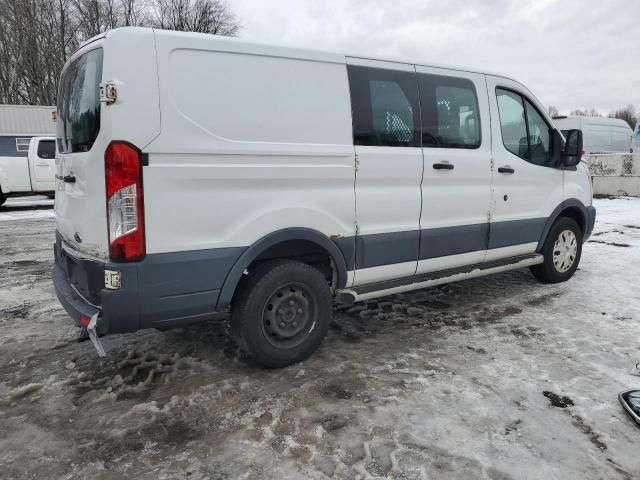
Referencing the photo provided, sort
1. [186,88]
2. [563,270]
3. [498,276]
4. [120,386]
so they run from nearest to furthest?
[186,88] < [120,386] < [563,270] < [498,276]

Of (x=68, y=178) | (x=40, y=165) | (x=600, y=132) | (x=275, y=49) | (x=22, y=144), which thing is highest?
(x=22, y=144)

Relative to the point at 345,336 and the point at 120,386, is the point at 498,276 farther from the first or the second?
the point at 120,386

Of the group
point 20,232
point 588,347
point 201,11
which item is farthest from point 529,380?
point 201,11

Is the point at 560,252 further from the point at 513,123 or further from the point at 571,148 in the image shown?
the point at 513,123

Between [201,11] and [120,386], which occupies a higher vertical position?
[201,11]

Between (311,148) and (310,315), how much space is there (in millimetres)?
1189

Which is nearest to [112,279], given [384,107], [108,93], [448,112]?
[108,93]

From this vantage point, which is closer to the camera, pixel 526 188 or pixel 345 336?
pixel 345 336

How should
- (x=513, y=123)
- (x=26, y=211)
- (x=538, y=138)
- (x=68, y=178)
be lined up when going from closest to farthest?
(x=68, y=178), (x=513, y=123), (x=538, y=138), (x=26, y=211)

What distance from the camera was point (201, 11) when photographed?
139 feet

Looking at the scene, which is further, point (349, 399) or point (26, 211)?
point (26, 211)

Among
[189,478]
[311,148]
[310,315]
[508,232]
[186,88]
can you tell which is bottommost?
[189,478]

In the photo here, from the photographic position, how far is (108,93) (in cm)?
271

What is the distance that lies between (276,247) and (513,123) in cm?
289
